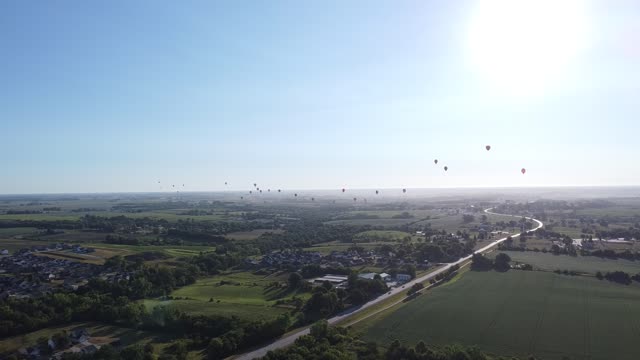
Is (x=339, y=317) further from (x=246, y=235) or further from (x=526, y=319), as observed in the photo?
(x=246, y=235)

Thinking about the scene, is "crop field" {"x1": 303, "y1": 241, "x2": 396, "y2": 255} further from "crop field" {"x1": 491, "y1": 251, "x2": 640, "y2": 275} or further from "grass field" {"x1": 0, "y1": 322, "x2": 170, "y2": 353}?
"grass field" {"x1": 0, "y1": 322, "x2": 170, "y2": 353}

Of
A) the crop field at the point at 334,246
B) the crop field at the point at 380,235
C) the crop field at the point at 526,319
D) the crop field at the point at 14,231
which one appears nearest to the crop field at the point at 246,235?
the crop field at the point at 334,246

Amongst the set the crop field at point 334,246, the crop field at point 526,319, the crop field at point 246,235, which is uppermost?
the crop field at point 246,235

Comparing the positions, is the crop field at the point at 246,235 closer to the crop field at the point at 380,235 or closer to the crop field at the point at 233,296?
the crop field at the point at 380,235

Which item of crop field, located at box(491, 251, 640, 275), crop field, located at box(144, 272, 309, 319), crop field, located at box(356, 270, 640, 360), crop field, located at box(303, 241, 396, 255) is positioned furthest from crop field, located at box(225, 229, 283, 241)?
crop field, located at box(356, 270, 640, 360)

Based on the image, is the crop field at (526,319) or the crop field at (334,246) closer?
the crop field at (526,319)

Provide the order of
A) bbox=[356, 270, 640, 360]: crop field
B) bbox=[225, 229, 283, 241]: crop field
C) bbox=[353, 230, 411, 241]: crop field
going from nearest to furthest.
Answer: bbox=[356, 270, 640, 360]: crop field → bbox=[353, 230, 411, 241]: crop field → bbox=[225, 229, 283, 241]: crop field

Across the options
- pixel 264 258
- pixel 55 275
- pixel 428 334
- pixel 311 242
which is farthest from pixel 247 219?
pixel 428 334
